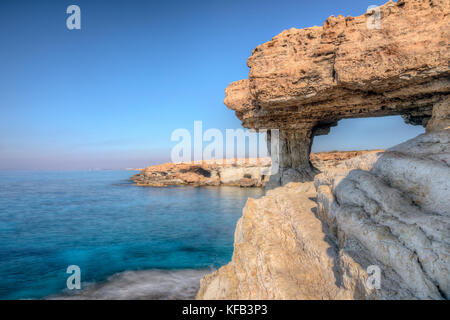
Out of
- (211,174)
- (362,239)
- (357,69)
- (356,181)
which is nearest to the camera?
(362,239)

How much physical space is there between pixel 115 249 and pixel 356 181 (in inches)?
622

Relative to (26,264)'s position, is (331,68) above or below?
above

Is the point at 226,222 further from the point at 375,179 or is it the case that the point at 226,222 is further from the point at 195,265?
the point at 375,179

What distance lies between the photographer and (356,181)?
4.81 meters

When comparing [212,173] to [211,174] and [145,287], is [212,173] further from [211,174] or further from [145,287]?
[145,287]

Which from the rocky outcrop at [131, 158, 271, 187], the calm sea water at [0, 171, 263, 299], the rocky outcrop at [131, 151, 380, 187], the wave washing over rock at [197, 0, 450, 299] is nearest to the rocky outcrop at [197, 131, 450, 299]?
the wave washing over rock at [197, 0, 450, 299]

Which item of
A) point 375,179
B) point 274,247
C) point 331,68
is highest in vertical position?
point 331,68

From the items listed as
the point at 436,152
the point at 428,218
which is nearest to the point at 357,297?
the point at 428,218

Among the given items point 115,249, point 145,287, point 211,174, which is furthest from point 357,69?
point 211,174

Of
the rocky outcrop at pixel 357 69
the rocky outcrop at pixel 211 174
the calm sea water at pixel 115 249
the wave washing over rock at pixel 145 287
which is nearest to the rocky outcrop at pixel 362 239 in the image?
the rocky outcrop at pixel 357 69

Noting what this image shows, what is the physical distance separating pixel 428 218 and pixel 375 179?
4.69 ft

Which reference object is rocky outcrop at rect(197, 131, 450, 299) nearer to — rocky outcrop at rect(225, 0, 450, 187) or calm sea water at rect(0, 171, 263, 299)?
rocky outcrop at rect(225, 0, 450, 187)

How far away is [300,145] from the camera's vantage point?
41.2 ft

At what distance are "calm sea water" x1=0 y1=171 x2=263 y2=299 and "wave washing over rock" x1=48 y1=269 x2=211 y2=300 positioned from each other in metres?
0.04
